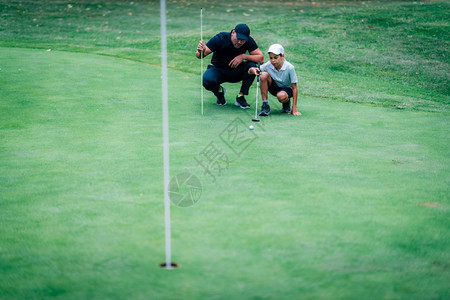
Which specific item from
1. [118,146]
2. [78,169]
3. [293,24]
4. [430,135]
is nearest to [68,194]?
[78,169]

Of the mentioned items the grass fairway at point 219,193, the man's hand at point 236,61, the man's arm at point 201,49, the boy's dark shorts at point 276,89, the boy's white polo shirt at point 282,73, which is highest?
the man's arm at point 201,49

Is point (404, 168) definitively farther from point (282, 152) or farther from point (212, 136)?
point (212, 136)

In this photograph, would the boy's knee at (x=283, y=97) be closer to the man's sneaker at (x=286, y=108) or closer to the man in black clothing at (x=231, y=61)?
the man's sneaker at (x=286, y=108)

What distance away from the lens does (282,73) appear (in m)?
6.69

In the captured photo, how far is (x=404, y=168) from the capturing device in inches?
165

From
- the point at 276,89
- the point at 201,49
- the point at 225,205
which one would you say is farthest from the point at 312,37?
the point at 225,205

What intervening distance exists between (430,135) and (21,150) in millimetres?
4175

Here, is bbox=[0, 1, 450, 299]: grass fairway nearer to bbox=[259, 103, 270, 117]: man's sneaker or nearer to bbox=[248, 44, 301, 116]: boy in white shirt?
bbox=[259, 103, 270, 117]: man's sneaker

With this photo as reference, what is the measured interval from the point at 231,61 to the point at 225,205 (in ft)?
12.8

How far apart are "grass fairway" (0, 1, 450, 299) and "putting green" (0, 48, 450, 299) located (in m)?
0.01

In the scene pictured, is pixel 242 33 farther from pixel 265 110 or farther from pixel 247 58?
pixel 265 110

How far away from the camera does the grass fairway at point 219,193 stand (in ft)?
8.03

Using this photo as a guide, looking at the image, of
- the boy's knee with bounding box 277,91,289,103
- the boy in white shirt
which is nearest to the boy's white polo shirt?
the boy in white shirt

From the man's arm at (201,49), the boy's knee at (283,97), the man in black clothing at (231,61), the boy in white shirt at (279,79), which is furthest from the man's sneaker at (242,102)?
the man's arm at (201,49)
